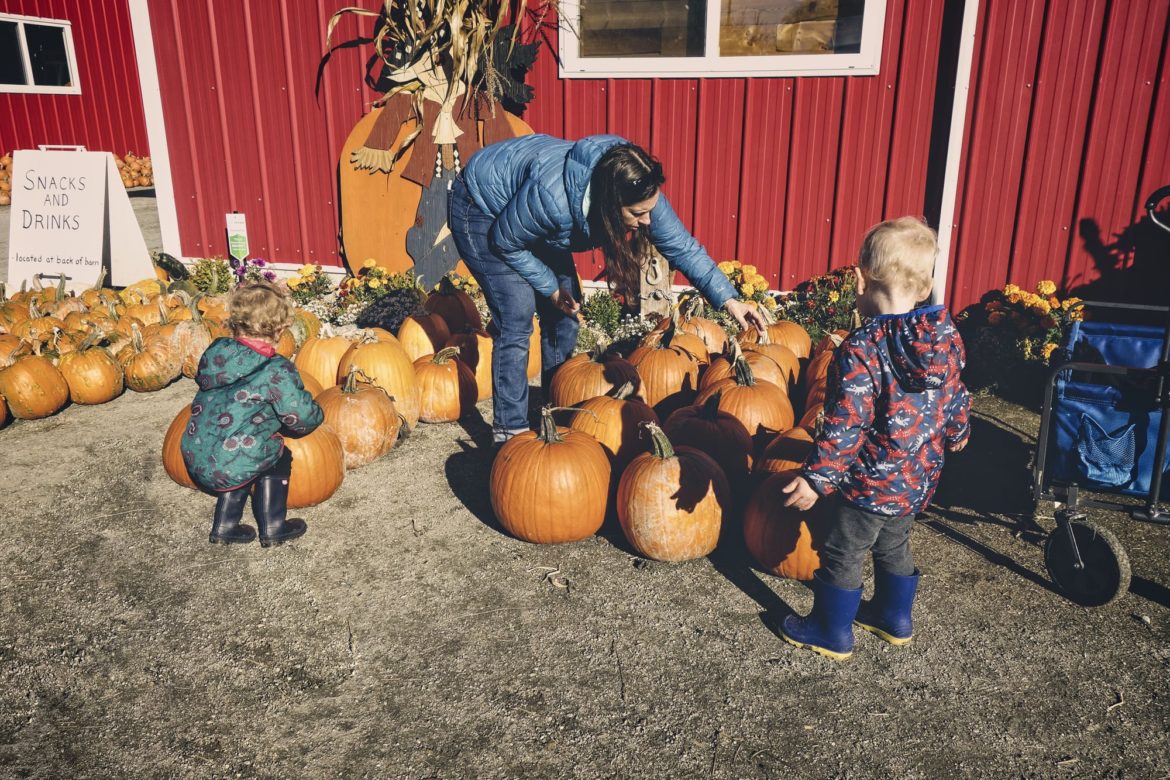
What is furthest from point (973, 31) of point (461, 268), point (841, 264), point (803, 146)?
point (461, 268)

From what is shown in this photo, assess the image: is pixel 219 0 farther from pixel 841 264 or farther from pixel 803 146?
pixel 841 264

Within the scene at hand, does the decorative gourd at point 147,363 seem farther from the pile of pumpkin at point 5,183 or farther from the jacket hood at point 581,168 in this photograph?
the pile of pumpkin at point 5,183

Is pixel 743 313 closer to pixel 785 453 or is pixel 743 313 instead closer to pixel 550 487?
pixel 785 453

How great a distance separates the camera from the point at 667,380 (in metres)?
4.84

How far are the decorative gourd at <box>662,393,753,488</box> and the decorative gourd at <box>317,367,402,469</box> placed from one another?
5.29 ft

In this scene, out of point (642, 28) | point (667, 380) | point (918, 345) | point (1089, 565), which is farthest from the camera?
point (642, 28)

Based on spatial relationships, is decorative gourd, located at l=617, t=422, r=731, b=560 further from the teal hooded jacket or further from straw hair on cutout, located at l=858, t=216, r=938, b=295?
the teal hooded jacket

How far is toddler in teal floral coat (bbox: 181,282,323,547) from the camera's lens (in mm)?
3562

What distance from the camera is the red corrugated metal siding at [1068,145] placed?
5793mm

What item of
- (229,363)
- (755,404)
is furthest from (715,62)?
(229,363)

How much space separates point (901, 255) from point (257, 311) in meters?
2.54

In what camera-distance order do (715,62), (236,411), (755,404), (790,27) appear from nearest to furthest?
(236,411) < (755,404) < (790,27) < (715,62)

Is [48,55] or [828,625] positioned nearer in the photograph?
[828,625]

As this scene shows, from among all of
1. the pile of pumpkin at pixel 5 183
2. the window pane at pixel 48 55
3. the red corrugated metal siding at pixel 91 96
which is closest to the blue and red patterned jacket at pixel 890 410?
the pile of pumpkin at pixel 5 183
